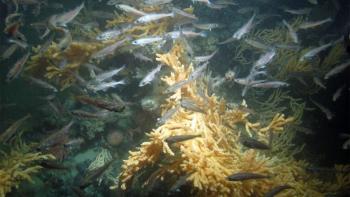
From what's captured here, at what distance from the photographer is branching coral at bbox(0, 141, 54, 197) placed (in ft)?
17.5

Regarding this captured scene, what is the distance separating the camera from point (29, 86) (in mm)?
7594

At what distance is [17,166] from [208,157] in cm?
309

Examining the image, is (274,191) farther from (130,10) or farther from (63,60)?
(63,60)

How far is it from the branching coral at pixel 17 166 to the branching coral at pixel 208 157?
57.0 inches

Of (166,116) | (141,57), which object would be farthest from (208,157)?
(141,57)

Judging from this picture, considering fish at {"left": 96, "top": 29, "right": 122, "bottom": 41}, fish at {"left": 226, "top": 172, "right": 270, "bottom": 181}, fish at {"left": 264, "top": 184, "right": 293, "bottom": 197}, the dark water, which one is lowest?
the dark water

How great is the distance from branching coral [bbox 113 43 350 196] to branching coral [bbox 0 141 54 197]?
1.45 metres

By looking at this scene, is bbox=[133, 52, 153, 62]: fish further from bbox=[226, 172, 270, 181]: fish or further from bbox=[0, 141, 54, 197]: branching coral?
bbox=[226, 172, 270, 181]: fish

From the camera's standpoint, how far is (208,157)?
198 inches

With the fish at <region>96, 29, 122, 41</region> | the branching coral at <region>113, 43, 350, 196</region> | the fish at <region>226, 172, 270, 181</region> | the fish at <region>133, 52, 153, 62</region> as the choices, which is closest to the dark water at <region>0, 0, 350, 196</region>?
the fish at <region>133, 52, 153, 62</region>

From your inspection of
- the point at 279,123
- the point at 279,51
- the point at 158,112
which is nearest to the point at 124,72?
the point at 158,112

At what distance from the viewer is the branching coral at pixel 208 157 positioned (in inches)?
189

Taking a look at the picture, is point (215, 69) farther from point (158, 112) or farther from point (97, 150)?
point (97, 150)

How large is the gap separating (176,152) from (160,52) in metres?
2.26
